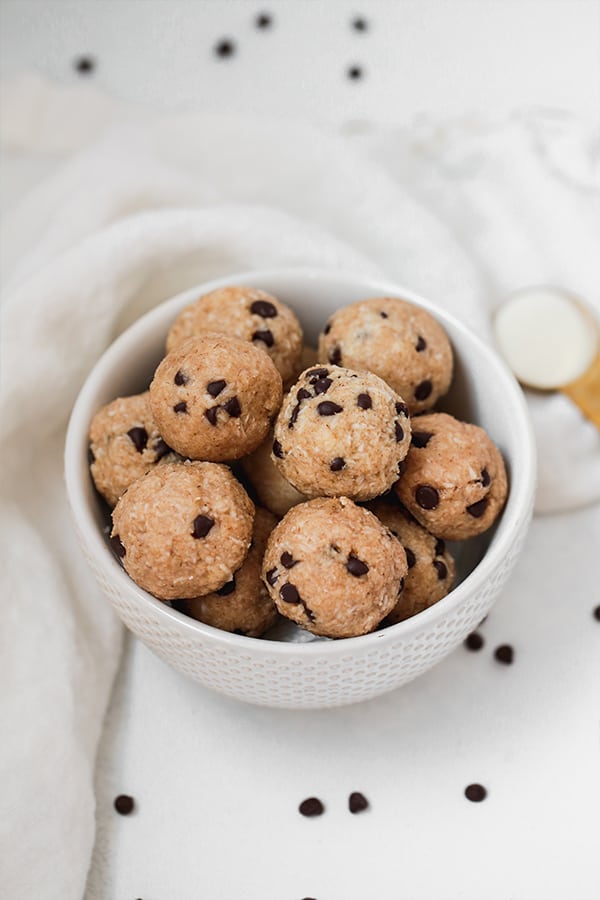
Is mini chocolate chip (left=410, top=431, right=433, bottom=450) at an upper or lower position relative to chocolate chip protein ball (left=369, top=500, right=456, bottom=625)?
upper

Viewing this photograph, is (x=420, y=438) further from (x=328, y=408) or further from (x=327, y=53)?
(x=327, y=53)

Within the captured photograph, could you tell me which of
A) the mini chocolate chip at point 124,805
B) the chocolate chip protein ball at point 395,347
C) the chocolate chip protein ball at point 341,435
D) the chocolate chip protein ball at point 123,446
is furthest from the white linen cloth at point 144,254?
the chocolate chip protein ball at point 341,435

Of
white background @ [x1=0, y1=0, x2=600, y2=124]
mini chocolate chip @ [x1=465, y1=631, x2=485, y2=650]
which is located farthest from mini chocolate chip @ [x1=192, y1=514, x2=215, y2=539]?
white background @ [x1=0, y1=0, x2=600, y2=124]

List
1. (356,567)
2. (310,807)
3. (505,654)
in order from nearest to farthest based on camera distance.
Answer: (356,567) → (310,807) → (505,654)

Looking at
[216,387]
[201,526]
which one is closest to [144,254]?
[216,387]

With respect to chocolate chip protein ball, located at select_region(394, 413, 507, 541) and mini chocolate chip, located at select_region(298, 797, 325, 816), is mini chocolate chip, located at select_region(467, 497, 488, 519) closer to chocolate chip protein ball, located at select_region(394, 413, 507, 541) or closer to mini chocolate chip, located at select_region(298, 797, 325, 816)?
chocolate chip protein ball, located at select_region(394, 413, 507, 541)
